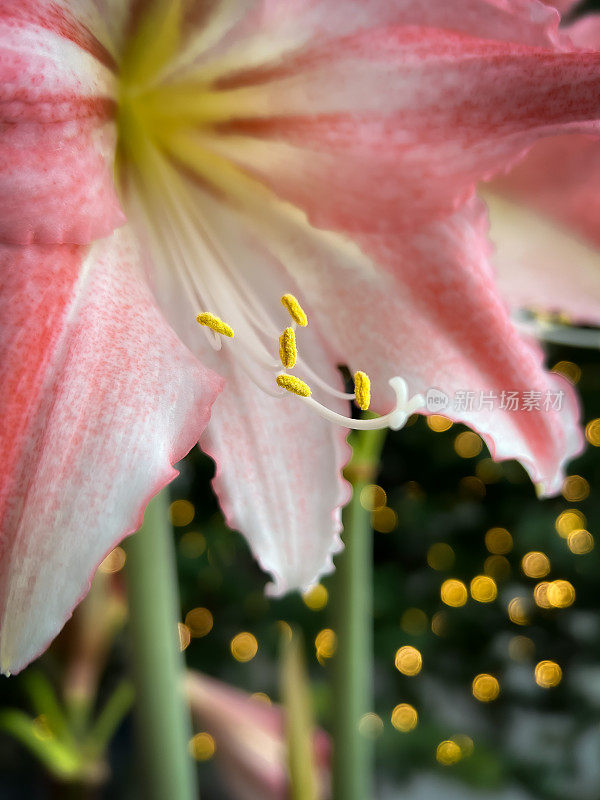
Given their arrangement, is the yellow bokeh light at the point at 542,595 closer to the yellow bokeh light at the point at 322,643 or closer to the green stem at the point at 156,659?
the yellow bokeh light at the point at 322,643

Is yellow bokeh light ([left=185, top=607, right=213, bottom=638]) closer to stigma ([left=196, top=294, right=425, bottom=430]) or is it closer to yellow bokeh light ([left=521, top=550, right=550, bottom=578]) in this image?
yellow bokeh light ([left=521, top=550, right=550, bottom=578])

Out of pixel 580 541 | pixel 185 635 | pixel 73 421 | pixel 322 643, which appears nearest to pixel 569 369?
pixel 580 541

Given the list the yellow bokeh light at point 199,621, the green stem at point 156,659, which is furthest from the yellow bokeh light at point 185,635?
the green stem at point 156,659

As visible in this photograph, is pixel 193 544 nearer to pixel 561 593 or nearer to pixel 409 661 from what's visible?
pixel 409 661

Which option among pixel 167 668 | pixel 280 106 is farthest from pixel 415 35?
pixel 167 668

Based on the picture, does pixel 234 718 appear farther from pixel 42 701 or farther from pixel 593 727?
pixel 593 727

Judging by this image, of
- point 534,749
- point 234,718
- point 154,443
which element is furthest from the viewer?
point 534,749

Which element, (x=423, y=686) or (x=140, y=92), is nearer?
(x=140, y=92)
